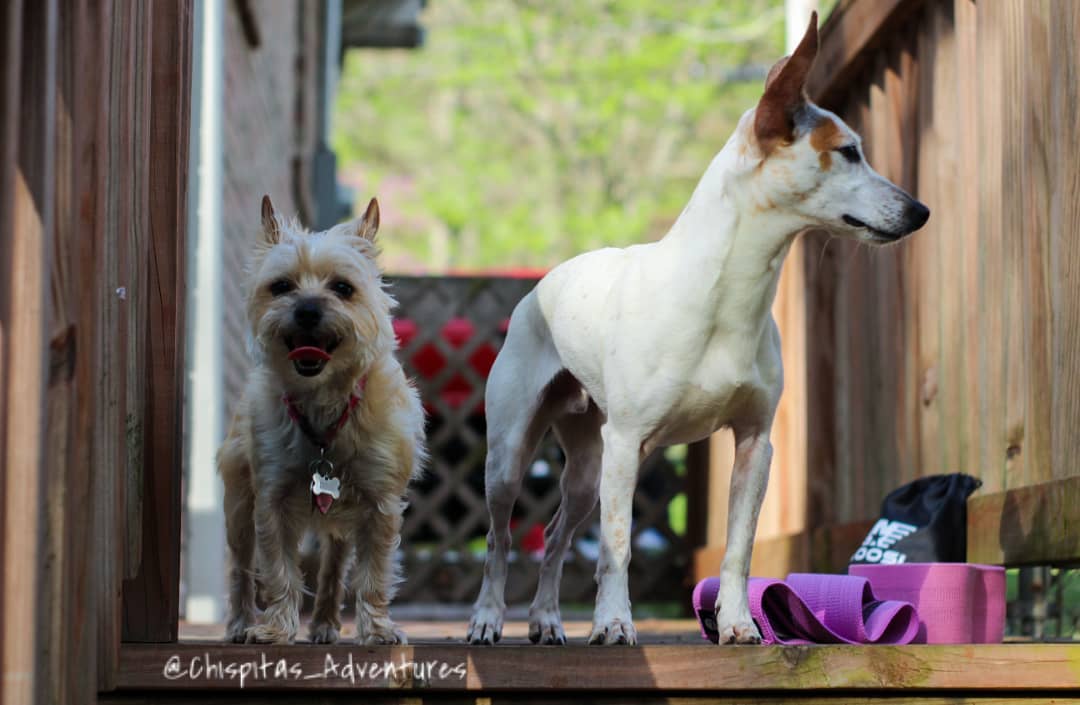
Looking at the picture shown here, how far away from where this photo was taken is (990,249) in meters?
4.41

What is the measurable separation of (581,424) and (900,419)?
5.16 ft

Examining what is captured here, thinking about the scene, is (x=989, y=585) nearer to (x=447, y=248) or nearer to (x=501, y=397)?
(x=501, y=397)

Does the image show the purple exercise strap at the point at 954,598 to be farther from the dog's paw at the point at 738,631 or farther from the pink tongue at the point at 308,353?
the pink tongue at the point at 308,353

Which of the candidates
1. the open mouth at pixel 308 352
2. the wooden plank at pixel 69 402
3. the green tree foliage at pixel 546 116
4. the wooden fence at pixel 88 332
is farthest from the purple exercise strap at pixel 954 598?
the green tree foliage at pixel 546 116

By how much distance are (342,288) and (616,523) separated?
1.03m

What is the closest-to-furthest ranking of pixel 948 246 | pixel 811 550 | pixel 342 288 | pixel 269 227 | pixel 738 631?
pixel 738 631 < pixel 342 288 < pixel 269 227 < pixel 948 246 < pixel 811 550

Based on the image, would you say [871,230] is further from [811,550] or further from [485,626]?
[811,550]

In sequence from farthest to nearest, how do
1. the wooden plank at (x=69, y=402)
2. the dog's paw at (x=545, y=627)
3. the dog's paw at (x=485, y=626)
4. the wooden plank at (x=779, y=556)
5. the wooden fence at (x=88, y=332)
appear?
the wooden plank at (x=779, y=556), the dog's paw at (x=545, y=627), the dog's paw at (x=485, y=626), the wooden plank at (x=69, y=402), the wooden fence at (x=88, y=332)

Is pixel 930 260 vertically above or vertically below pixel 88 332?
above

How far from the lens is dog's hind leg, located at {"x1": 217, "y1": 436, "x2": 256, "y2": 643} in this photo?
4.14 m

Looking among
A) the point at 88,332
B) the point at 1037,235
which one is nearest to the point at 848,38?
the point at 1037,235

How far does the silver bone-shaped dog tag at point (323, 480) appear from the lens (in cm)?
374

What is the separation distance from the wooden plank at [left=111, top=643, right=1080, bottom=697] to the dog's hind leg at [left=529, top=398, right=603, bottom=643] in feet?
3.13

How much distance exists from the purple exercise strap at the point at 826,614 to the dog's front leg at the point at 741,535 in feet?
0.26
